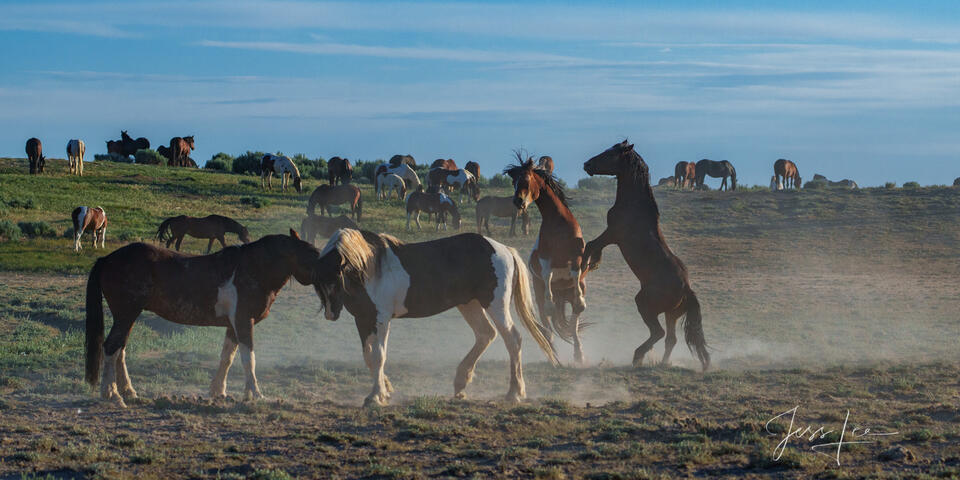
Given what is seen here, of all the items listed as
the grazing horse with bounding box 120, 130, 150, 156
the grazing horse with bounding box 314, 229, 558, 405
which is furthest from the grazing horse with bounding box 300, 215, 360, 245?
the grazing horse with bounding box 120, 130, 150, 156

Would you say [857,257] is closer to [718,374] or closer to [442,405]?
[718,374]

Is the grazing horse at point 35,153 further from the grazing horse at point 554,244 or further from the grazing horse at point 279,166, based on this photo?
the grazing horse at point 554,244

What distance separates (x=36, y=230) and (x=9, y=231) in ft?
3.98

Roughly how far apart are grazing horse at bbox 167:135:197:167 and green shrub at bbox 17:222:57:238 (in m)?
25.6

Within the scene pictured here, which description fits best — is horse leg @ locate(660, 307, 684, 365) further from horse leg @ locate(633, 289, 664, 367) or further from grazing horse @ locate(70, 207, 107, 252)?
grazing horse @ locate(70, 207, 107, 252)

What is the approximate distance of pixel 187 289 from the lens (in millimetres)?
9844

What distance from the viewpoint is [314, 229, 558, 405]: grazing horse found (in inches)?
382

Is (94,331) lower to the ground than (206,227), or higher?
lower

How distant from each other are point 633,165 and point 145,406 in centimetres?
674

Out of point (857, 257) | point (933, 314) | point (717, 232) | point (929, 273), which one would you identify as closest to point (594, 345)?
point (933, 314)

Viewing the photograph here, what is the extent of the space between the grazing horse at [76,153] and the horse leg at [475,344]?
33.1 metres

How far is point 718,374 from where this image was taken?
39.3 feet
